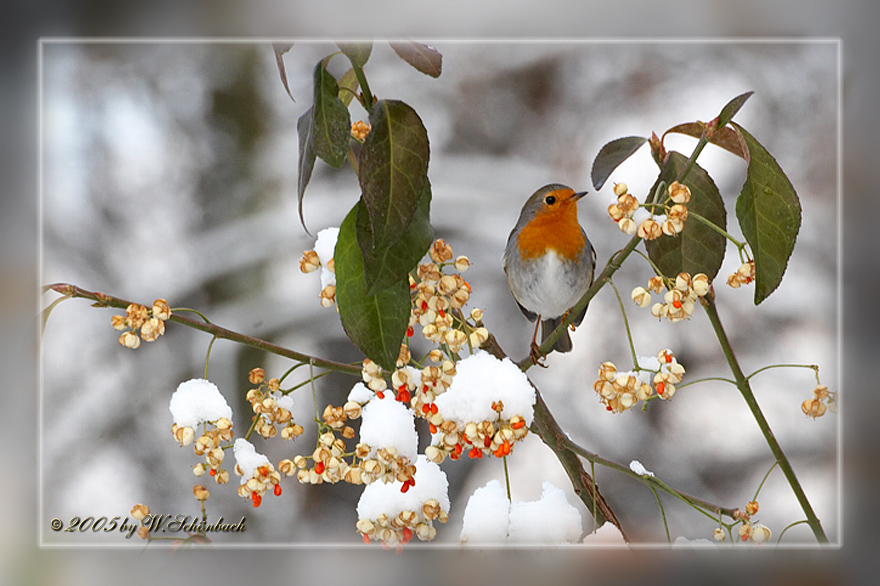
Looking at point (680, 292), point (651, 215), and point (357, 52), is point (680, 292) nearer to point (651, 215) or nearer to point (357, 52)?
point (651, 215)

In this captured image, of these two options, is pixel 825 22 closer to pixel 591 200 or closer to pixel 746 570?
pixel 591 200

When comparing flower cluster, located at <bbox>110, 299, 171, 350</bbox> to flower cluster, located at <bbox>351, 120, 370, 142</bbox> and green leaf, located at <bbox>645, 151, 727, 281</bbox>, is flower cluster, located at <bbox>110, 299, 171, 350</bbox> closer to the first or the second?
flower cluster, located at <bbox>351, 120, 370, 142</bbox>

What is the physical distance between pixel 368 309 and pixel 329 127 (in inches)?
6.2

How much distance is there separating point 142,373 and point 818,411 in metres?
0.80

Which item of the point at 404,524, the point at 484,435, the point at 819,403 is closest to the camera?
the point at 484,435

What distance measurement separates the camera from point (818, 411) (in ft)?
2.46

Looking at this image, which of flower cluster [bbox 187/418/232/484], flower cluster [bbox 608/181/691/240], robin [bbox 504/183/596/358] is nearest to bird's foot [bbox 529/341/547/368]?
robin [bbox 504/183/596/358]

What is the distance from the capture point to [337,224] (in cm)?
81

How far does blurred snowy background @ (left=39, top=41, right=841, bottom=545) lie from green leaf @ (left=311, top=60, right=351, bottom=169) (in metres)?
0.22

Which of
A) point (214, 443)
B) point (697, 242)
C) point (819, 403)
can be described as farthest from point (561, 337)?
point (214, 443)

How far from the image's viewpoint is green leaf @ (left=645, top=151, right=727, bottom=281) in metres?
0.69

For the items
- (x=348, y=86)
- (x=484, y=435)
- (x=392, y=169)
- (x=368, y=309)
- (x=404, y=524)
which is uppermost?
(x=348, y=86)
